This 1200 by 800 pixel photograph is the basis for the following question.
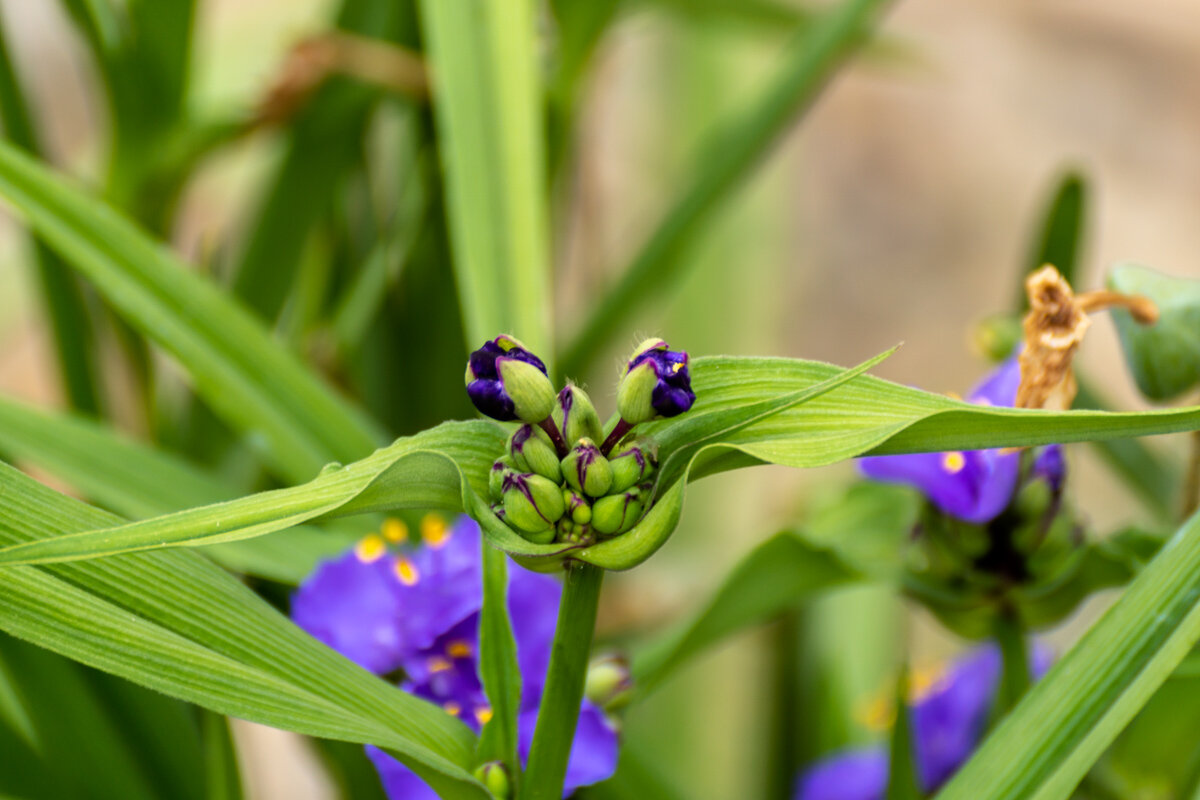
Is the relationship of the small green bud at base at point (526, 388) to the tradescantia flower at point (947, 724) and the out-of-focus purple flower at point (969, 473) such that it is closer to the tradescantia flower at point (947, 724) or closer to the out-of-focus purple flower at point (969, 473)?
the out-of-focus purple flower at point (969, 473)

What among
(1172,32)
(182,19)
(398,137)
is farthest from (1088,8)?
(182,19)

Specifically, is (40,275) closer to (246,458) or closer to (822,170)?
(246,458)

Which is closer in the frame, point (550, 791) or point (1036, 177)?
point (550, 791)

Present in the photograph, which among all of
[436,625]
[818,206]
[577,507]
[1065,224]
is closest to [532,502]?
[577,507]

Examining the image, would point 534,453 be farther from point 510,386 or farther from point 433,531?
point 433,531

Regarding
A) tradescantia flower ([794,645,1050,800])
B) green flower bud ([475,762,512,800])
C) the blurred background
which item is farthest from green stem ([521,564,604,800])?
the blurred background

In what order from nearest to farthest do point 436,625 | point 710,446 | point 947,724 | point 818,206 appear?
point 710,446 → point 436,625 → point 947,724 → point 818,206

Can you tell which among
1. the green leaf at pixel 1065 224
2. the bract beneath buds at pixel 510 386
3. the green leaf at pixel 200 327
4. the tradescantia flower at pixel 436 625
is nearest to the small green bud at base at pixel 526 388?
the bract beneath buds at pixel 510 386
